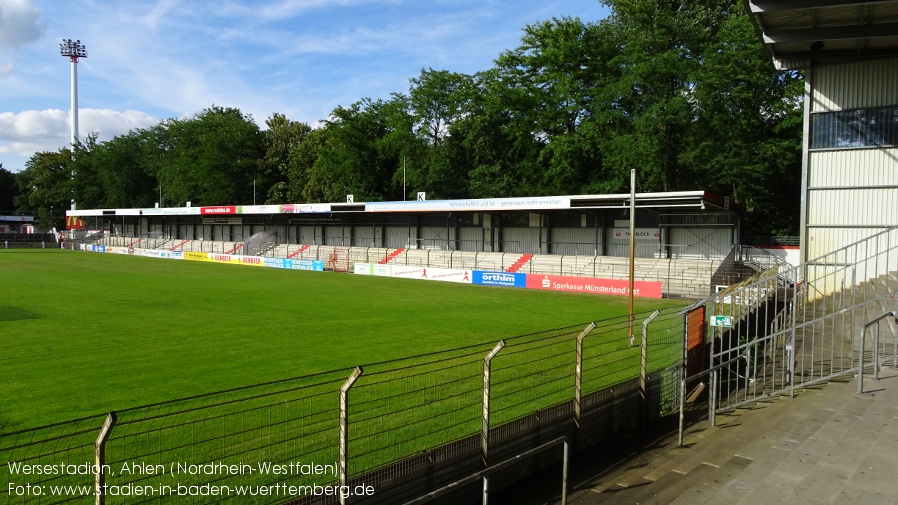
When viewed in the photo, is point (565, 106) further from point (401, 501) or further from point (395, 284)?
point (401, 501)

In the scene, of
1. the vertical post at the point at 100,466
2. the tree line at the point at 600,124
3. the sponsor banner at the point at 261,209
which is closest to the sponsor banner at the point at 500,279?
the tree line at the point at 600,124

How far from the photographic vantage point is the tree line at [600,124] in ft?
115

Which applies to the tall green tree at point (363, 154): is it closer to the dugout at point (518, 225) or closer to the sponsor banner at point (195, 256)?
the dugout at point (518, 225)

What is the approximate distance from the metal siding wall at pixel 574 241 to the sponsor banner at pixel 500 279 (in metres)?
6.86

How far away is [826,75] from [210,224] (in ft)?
201

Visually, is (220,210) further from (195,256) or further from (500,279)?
(500,279)

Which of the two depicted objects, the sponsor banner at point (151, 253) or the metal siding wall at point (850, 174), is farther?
the sponsor banner at point (151, 253)

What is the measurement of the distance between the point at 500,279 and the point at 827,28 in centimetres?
2013

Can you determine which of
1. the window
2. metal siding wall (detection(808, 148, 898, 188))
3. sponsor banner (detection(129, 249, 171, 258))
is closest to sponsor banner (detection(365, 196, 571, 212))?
metal siding wall (detection(808, 148, 898, 188))

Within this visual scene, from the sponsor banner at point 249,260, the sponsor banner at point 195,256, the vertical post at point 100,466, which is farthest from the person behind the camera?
the sponsor banner at point 195,256

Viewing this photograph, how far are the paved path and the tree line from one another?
25686mm

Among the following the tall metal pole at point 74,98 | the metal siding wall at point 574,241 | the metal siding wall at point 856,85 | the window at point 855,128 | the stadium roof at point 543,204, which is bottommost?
the metal siding wall at point 574,241

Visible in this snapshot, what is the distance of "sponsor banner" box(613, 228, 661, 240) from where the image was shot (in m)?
35.1

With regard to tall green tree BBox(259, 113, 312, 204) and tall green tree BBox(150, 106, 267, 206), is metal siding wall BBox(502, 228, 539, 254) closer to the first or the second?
tall green tree BBox(259, 113, 312, 204)
